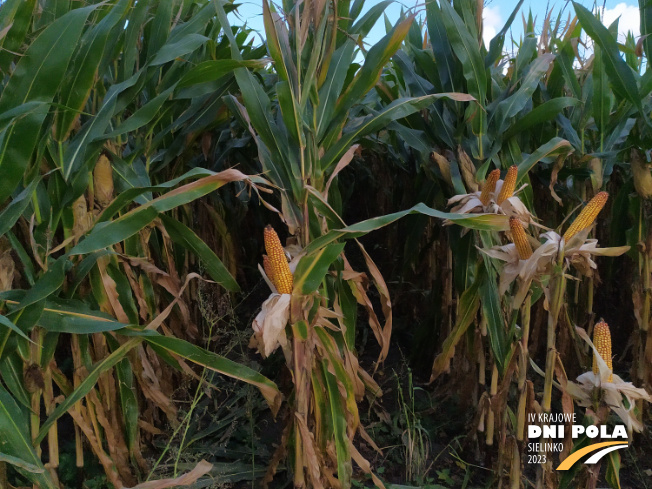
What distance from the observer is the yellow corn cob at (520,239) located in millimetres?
1387

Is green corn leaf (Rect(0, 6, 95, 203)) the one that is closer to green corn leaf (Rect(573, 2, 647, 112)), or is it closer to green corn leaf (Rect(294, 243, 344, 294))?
green corn leaf (Rect(294, 243, 344, 294))

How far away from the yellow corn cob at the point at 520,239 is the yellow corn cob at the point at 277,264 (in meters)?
0.66

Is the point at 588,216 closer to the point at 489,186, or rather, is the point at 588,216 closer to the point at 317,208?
the point at 489,186

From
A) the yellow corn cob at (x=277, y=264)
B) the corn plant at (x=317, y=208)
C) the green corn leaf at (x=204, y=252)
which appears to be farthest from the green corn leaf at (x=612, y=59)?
the green corn leaf at (x=204, y=252)

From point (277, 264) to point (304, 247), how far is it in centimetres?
25

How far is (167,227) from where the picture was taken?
1688mm

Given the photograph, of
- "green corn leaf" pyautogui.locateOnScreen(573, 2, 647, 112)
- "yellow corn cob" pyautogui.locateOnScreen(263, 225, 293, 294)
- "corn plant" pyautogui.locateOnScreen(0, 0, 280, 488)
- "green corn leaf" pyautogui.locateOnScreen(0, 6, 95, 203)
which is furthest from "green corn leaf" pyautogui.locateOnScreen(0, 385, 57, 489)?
"green corn leaf" pyautogui.locateOnScreen(573, 2, 647, 112)

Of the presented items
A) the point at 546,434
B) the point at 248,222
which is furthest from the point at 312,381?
the point at 248,222

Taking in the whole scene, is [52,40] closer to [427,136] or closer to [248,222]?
[427,136]

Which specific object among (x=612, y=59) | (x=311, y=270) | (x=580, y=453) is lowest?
(x=580, y=453)

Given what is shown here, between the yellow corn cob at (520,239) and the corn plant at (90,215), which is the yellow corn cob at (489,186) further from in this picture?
the corn plant at (90,215)

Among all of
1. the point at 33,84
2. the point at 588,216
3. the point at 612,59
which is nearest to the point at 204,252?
the point at 33,84

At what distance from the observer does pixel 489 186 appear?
1622 mm

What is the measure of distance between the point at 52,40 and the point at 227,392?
1.77m
